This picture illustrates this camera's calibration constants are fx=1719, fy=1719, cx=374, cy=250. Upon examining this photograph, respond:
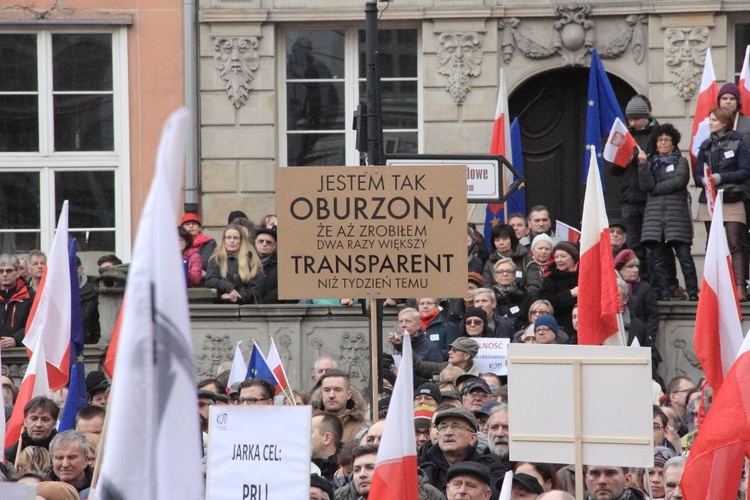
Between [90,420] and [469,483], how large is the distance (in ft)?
8.92

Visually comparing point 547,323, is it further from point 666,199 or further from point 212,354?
point 212,354

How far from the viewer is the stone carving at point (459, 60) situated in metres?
18.4

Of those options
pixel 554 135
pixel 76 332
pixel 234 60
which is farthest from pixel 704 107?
pixel 76 332

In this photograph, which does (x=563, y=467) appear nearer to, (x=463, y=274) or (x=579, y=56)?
(x=463, y=274)

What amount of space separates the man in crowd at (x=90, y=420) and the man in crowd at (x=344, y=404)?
1265 millimetres

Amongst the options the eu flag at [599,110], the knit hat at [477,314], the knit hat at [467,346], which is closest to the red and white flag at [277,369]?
the knit hat at [467,346]

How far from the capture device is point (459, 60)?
18469 millimetres

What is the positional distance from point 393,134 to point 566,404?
39.0ft

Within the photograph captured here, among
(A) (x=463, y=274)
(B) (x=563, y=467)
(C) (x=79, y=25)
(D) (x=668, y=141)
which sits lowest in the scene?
(B) (x=563, y=467)

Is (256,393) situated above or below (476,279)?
below

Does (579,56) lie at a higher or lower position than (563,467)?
higher

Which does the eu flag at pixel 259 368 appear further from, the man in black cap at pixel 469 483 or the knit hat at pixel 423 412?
the man in black cap at pixel 469 483

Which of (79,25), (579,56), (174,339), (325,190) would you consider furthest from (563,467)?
(79,25)

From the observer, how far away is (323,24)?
19.0 m
